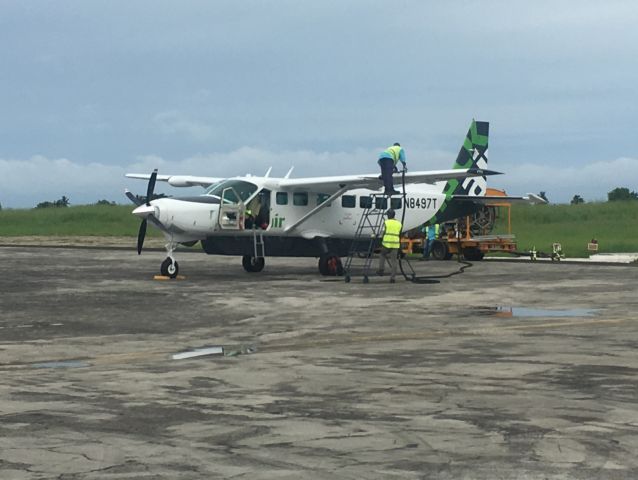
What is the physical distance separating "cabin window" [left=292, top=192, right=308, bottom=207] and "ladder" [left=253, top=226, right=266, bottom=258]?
4.88ft

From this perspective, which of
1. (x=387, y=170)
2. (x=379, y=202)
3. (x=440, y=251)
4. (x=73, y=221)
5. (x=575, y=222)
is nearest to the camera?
(x=387, y=170)

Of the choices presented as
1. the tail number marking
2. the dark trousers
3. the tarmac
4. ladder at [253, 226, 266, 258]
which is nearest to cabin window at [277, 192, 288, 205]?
ladder at [253, 226, 266, 258]

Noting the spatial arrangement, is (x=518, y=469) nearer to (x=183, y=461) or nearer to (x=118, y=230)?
(x=183, y=461)

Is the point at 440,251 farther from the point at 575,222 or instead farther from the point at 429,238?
the point at 575,222

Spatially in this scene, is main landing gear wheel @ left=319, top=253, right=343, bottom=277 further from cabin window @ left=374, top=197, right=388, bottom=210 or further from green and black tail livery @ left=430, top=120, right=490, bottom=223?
green and black tail livery @ left=430, top=120, right=490, bottom=223

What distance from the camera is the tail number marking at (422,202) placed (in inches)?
1230

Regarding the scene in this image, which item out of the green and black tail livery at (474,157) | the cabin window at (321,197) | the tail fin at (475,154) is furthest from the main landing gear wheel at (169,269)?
the tail fin at (475,154)

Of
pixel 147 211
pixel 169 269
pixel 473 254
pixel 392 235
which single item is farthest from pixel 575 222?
pixel 147 211

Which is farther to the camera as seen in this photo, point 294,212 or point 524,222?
point 524,222

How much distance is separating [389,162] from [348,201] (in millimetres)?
3576

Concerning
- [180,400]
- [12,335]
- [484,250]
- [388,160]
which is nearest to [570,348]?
[180,400]

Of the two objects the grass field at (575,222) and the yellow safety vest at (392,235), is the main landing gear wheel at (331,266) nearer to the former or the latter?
the yellow safety vest at (392,235)

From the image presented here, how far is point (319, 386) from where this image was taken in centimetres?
950

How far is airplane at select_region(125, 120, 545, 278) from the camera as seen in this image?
2558 cm
